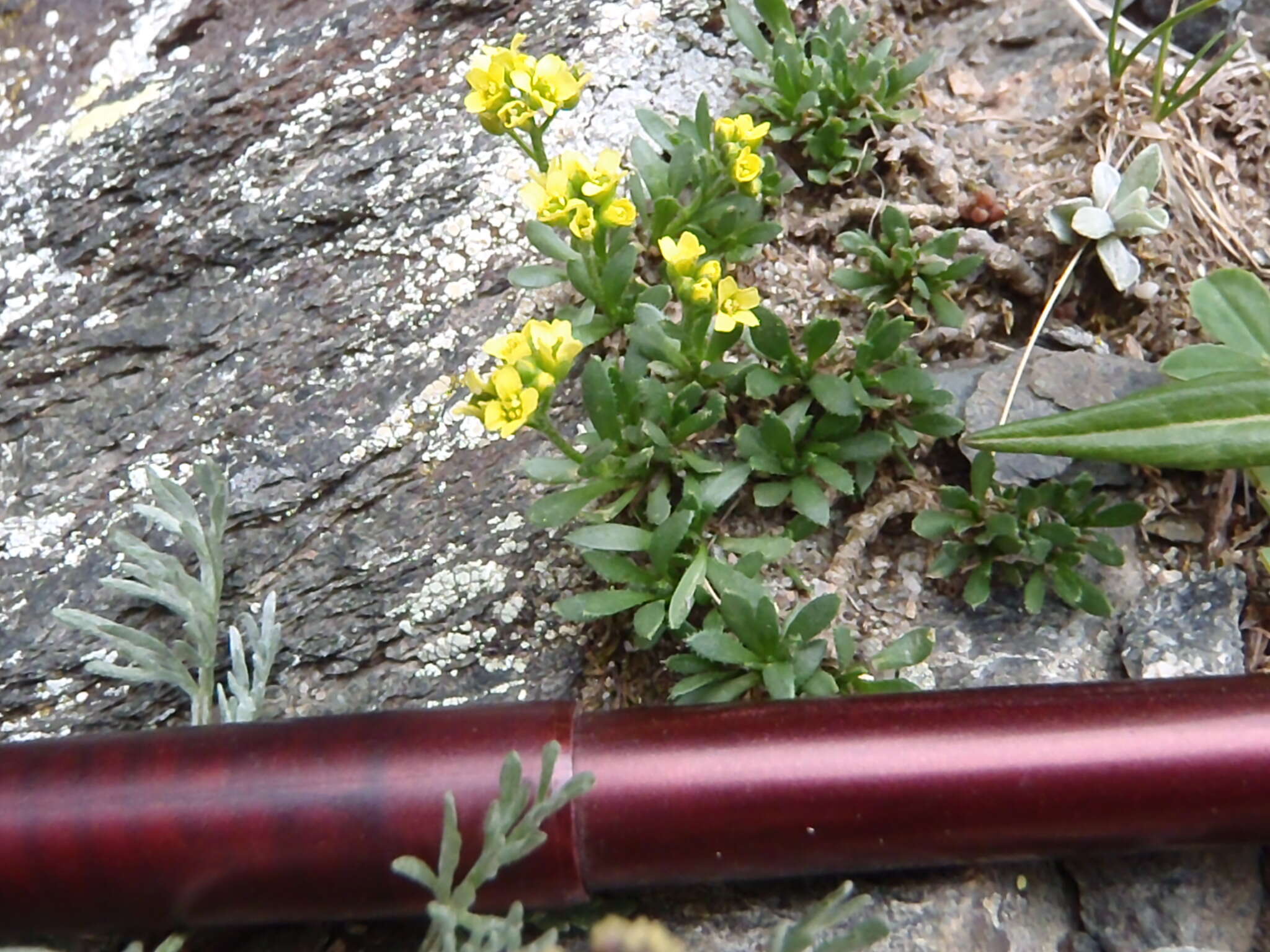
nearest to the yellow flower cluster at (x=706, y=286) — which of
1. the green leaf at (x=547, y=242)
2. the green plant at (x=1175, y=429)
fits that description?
the green leaf at (x=547, y=242)

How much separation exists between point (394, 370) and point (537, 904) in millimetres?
943

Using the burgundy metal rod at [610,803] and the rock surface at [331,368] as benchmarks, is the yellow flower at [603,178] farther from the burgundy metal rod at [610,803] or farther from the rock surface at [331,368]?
the burgundy metal rod at [610,803]

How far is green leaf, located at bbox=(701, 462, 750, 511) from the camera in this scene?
65.6 inches

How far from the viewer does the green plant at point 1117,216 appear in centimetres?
187

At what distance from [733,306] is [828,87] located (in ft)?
1.94

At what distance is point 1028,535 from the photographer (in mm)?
1668

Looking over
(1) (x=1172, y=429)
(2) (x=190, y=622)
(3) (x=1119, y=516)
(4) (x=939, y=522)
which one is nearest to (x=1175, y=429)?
(1) (x=1172, y=429)

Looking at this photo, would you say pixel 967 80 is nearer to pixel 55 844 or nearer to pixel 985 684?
pixel 985 684

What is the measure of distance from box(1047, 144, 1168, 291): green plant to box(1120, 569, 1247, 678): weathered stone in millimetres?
562

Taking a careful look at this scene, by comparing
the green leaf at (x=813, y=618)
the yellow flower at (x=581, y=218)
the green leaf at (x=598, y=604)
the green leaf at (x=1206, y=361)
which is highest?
the yellow flower at (x=581, y=218)

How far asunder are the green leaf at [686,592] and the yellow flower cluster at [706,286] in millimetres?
368

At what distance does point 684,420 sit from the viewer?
5.47 ft

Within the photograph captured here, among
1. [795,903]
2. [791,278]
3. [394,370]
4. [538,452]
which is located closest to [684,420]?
[538,452]

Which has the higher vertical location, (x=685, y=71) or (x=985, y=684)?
(x=685, y=71)
